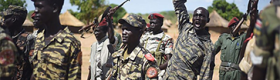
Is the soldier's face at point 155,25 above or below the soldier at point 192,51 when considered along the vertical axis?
above

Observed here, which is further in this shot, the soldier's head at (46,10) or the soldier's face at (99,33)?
the soldier's face at (99,33)

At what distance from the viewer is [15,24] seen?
3.75 metres

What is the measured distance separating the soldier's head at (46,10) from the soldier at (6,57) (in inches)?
15.0

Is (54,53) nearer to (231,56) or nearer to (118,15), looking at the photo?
(231,56)

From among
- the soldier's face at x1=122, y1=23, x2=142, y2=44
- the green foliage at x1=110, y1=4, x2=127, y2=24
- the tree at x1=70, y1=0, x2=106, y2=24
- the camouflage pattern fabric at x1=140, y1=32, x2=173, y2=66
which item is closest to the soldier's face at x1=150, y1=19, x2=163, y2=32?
the camouflage pattern fabric at x1=140, y1=32, x2=173, y2=66

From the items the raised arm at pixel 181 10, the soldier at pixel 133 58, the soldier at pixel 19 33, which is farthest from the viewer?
the raised arm at pixel 181 10

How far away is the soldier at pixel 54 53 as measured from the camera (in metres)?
2.89

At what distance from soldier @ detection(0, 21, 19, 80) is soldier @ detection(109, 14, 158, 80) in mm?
1262

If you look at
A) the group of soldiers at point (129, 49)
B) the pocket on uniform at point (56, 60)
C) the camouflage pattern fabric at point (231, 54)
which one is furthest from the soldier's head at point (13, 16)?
Answer: the camouflage pattern fabric at point (231, 54)

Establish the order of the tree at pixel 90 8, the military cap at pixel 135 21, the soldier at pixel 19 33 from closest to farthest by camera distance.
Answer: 1. the soldier at pixel 19 33
2. the military cap at pixel 135 21
3. the tree at pixel 90 8

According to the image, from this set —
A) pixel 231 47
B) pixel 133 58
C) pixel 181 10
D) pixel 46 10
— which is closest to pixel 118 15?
pixel 231 47

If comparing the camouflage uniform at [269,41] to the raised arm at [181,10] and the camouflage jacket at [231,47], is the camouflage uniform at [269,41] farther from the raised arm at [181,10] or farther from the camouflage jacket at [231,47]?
the camouflage jacket at [231,47]

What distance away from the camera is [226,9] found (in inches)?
1892

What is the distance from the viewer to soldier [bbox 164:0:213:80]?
398 cm
